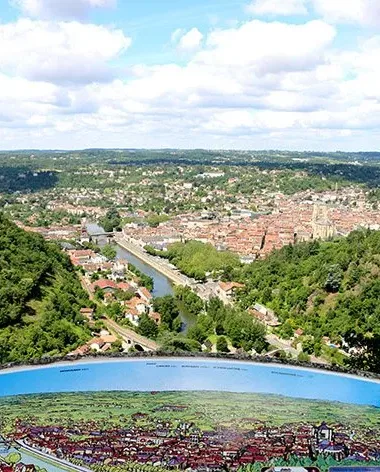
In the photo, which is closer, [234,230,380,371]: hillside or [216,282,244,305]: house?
[234,230,380,371]: hillside

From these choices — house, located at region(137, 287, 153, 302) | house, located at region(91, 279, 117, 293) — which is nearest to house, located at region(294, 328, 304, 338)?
house, located at region(137, 287, 153, 302)

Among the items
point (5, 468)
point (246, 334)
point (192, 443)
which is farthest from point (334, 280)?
point (5, 468)

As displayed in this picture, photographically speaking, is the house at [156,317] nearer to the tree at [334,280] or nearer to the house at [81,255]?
the tree at [334,280]

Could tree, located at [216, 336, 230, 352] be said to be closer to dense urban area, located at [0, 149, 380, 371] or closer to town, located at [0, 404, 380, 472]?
dense urban area, located at [0, 149, 380, 371]

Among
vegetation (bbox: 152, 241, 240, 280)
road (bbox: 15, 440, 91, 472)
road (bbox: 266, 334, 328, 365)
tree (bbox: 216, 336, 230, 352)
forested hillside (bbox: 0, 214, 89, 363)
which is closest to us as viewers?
road (bbox: 15, 440, 91, 472)

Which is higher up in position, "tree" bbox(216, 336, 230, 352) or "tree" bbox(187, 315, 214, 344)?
"tree" bbox(216, 336, 230, 352)

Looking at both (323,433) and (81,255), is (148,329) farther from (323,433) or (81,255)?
(81,255)

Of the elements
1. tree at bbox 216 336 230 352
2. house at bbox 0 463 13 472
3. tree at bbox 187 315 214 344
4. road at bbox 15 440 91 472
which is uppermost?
house at bbox 0 463 13 472
